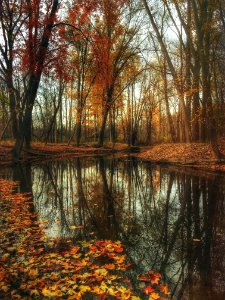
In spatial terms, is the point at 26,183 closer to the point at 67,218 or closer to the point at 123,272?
the point at 67,218

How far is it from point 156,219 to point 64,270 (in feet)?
10.0

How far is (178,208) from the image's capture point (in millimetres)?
7309

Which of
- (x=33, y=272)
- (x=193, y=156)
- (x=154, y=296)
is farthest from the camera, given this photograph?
(x=193, y=156)

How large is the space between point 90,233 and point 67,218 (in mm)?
1228

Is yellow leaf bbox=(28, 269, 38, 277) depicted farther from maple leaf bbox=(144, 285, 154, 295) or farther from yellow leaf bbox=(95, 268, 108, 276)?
maple leaf bbox=(144, 285, 154, 295)

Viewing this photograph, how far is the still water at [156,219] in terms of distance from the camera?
4.01 metres

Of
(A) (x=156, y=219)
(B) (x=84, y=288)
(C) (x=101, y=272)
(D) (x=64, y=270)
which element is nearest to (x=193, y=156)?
(A) (x=156, y=219)

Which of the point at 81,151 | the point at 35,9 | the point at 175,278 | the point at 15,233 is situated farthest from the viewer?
the point at 81,151

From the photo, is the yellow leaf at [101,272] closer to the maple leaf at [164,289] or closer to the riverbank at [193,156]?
the maple leaf at [164,289]

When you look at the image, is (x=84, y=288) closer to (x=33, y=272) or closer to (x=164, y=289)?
(x=33, y=272)

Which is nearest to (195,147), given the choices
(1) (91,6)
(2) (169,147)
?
(2) (169,147)

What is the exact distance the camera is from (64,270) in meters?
3.90

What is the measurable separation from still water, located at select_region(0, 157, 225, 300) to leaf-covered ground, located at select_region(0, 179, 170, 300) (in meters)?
0.24

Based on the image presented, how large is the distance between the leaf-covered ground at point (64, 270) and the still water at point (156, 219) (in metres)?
0.24
